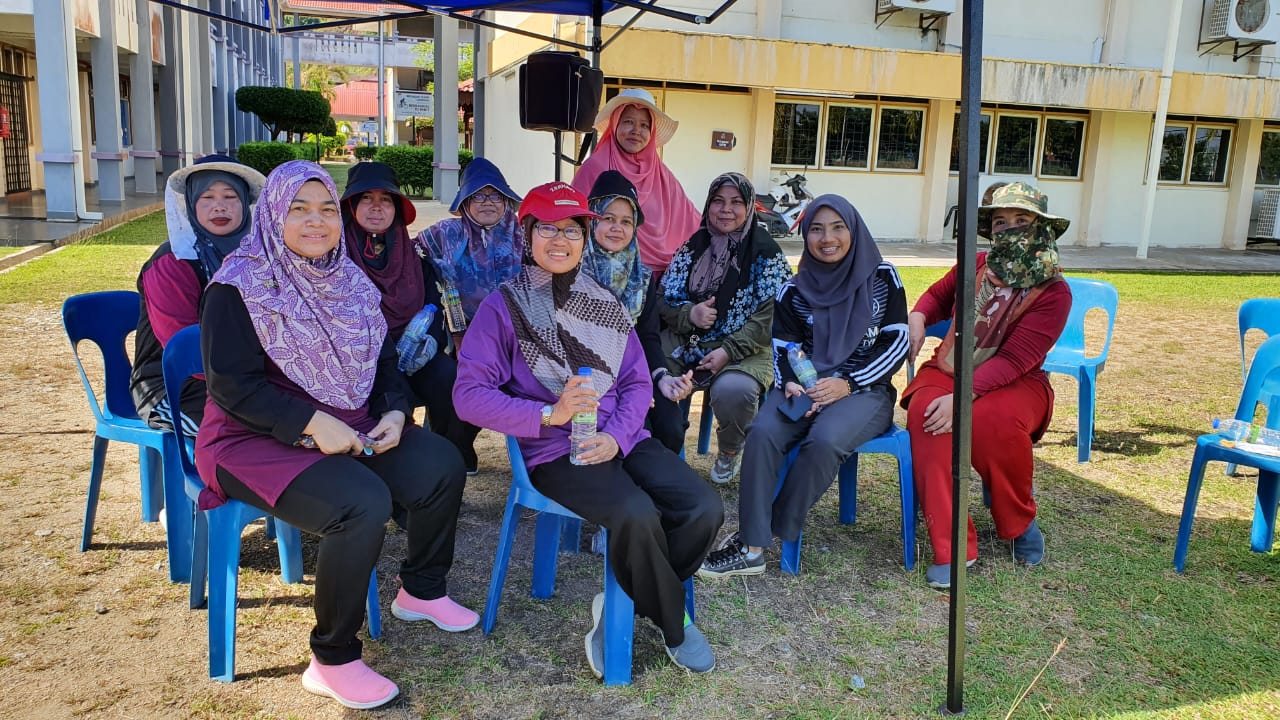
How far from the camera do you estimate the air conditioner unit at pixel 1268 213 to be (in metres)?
16.5

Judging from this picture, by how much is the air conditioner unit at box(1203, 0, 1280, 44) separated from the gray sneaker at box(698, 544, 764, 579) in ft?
51.4

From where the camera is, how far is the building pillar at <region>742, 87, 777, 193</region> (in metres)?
14.0

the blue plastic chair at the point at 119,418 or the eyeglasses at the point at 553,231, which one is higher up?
the eyeglasses at the point at 553,231

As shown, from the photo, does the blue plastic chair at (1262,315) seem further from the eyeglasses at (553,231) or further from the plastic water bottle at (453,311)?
the plastic water bottle at (453,311)

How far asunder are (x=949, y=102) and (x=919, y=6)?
1650mm

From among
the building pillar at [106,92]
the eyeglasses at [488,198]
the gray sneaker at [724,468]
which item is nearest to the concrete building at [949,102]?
the building pillar at [106,92]

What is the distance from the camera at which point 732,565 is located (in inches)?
134

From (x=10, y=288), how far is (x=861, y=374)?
7635mm

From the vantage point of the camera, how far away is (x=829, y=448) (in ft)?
11.2

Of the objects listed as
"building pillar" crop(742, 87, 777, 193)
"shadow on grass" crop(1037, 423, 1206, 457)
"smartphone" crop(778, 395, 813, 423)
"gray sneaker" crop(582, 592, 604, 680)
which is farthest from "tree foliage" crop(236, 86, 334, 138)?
"gray sneaker" crop(582, 592, 604, 680)

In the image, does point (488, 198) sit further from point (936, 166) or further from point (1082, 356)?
point (936, 166)

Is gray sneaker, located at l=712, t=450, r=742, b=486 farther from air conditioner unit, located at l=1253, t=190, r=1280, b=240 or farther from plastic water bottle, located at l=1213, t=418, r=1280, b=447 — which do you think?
air conditioner unit, located at l=1253, t=190, r=1280, b=240

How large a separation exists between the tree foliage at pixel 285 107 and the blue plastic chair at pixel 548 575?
22.7m

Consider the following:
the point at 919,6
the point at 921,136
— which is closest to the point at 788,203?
the point at 921,136
